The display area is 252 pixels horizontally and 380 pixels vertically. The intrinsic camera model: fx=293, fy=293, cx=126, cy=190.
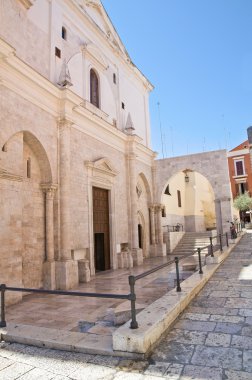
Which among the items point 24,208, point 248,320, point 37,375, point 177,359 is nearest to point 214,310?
point 248,320

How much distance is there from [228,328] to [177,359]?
1.33 metres

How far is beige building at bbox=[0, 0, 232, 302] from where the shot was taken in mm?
8102

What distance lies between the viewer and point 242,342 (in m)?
3.83

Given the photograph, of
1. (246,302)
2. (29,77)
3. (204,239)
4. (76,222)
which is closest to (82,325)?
(246,302)

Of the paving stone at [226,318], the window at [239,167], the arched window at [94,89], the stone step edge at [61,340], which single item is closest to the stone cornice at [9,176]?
the stone step edge at [61,340]

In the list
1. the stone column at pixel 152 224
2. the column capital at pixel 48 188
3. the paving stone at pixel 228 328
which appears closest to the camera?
the paving stone at pixel 228 328

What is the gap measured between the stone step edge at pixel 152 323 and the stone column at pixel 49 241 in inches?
186

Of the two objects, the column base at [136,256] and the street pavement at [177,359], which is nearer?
the street pavement at [177,359]

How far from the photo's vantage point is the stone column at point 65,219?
9.38 meters

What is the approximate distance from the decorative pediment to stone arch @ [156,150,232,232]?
6769mm

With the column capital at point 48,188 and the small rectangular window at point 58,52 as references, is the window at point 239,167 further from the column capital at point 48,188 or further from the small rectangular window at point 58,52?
the column capital at point 48,188

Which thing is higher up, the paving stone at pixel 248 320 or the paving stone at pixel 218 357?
the paving stone at pixel 248 320

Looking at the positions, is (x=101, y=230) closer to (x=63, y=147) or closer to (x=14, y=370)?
(x=63, y=147)

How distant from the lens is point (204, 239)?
19.8 metres
